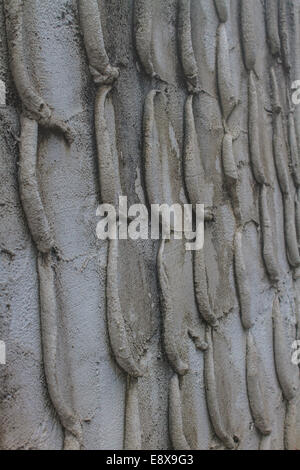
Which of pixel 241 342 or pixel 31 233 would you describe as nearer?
pixel 31 233

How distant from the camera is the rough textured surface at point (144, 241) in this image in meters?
0.60

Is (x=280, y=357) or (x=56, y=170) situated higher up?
(x=56, y=170)

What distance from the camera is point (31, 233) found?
0.60 meters

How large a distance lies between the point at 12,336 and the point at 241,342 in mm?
432

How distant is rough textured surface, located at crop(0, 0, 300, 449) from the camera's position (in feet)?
1.96

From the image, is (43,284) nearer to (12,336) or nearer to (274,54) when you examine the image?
(12,336)

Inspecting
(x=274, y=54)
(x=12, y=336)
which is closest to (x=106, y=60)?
(x=12, y=336)

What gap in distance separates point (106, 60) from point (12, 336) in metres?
0.35

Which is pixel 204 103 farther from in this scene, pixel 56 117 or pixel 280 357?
pixel 280 357

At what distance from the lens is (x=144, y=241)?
2.41 feet
